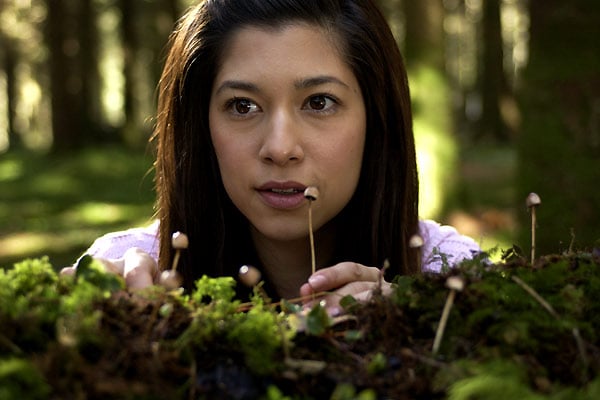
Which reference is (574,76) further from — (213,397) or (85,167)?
(85,167)

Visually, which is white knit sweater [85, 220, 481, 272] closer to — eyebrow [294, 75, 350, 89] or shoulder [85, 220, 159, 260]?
shoulder [85, 220, 159, 260]

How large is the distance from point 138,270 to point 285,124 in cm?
109

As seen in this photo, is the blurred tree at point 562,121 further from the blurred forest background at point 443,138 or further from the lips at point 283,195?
the lips at point 283,195

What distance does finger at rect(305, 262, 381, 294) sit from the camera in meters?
1.88

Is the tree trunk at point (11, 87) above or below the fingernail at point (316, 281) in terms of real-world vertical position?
above

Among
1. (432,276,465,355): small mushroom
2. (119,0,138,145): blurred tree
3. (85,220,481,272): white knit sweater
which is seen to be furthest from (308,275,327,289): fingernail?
(119,0,138,145): blurred tree

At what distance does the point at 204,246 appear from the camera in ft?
11.5

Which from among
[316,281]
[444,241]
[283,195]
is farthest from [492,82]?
[316,281]

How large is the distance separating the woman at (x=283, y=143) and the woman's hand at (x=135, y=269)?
0.90 meters

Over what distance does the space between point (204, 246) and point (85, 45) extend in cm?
2456

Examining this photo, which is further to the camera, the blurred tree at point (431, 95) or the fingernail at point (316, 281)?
the blurred tree at point (431, 95)

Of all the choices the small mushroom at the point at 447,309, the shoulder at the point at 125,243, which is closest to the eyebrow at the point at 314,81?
the shoulder at the point at 125,243

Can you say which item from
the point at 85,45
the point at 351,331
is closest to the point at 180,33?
the point at 351,331

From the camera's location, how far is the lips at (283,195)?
9.45 feet
